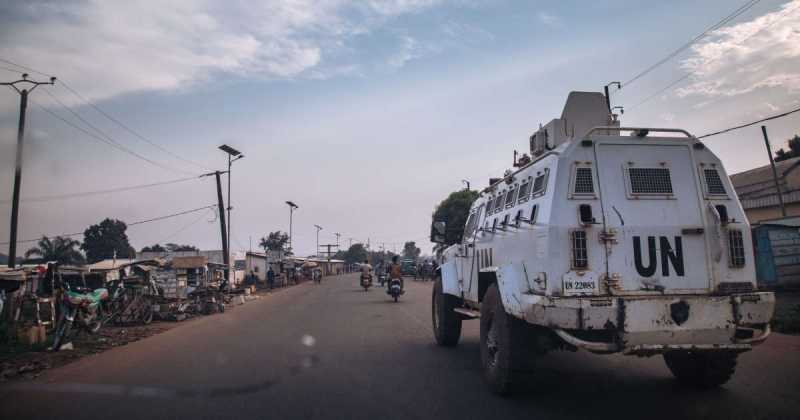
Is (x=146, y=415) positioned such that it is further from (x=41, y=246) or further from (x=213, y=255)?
(x=41, y=246)

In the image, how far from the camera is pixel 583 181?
5285 mm

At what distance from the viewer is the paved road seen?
5062mm

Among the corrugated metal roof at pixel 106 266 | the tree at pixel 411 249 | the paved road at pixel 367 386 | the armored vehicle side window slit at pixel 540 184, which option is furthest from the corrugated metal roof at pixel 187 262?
the tree at pixel 411 249

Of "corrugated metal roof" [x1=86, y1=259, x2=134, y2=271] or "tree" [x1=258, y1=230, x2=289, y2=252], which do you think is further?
"tree" [x1=258, y1=230, x2=289, y2=252]

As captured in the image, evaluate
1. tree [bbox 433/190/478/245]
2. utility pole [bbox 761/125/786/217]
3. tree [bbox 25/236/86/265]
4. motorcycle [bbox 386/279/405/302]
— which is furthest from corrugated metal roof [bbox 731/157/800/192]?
tree [bbox 25/236/86/265]

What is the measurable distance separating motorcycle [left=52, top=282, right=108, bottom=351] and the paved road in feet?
4.59

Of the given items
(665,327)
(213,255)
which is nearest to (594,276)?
(665,327)

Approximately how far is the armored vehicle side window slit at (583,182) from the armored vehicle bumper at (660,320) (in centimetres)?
112

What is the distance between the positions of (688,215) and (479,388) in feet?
9.58

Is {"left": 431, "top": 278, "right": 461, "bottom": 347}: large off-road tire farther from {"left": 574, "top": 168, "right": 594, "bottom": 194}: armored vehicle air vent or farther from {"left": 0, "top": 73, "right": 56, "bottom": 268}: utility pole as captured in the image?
{"left": 0, "top": 73, "right": 56, "bottom": 268}: utility pole

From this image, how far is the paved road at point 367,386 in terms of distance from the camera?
16.6 feet

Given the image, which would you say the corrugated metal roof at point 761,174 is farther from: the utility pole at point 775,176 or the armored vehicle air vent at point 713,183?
the armored vehicle air vent at point 713,183

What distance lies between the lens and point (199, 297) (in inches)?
771

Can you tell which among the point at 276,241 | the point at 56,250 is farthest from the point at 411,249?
the point at 56,250
